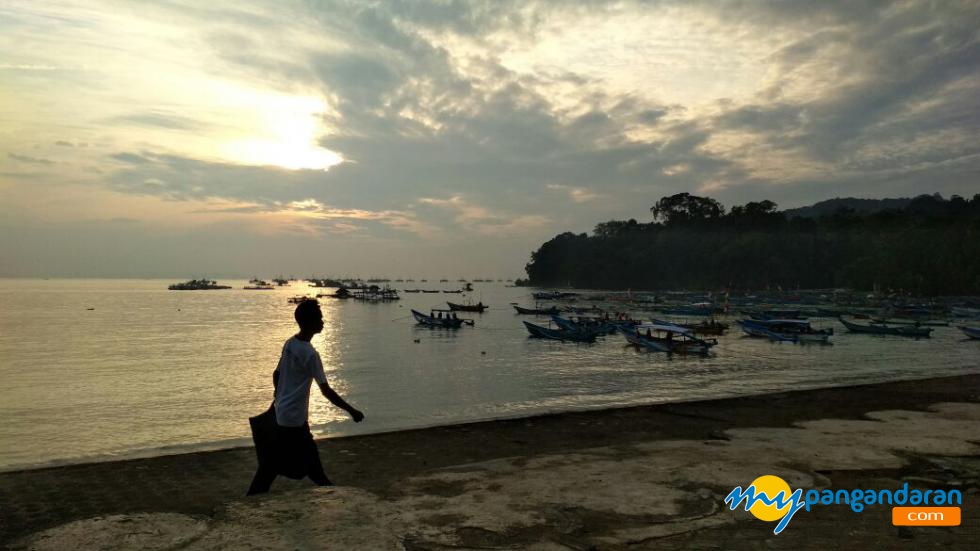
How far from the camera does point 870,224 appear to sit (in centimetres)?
15438

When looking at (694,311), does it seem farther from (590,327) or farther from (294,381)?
(294,381)

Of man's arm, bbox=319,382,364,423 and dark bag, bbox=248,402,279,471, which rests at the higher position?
man's arm, bbox=319,382,364,423

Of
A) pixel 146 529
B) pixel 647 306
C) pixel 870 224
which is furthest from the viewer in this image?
pixel 870 224

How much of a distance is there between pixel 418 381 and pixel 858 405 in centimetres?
1945

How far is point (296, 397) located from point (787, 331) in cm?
5153

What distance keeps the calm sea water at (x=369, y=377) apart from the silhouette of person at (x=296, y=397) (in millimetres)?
10193

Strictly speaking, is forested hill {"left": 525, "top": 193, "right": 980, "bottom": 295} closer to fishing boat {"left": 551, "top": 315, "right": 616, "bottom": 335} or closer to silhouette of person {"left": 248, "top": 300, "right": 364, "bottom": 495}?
fishing boat {"left": 551, "top": 315, "right": 616, "bottom": 335}

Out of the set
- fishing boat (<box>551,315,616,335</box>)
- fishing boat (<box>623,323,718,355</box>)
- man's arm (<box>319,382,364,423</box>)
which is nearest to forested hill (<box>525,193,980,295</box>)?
fishing boat (<box>551,315,616,335</box>)

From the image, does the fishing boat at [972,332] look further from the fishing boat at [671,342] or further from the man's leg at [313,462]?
the man's leg at [313,462]

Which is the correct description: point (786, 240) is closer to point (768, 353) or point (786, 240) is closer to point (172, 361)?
point (768, 353)

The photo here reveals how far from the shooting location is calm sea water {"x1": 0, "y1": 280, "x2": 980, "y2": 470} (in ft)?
64.1

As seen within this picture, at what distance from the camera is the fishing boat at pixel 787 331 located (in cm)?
4831

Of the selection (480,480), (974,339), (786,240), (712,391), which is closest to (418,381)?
(712,391)

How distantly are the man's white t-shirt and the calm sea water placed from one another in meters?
10.4
